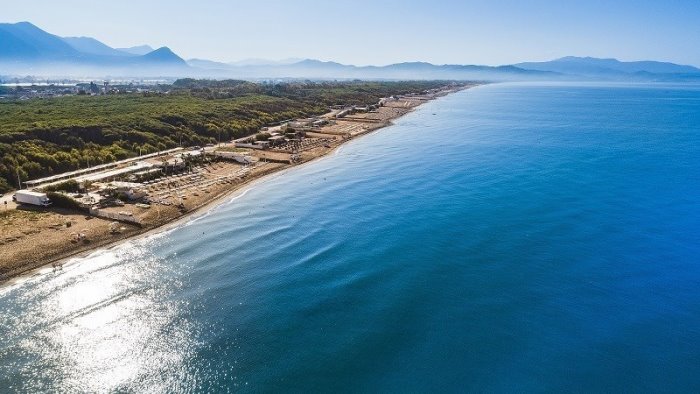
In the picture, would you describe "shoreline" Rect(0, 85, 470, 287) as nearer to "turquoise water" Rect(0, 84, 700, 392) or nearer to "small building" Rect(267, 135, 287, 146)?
"turquoise water" Rect(0, 84, 700, 392)

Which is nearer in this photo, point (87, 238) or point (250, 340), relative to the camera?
point (250, 340)

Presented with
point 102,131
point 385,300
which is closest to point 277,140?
point 102,131

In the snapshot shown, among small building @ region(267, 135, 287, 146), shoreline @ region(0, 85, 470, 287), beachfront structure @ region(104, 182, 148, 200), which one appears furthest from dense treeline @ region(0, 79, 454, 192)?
shoreline @ region(0, 85, 470, 287)

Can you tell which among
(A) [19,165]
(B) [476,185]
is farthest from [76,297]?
(B) [476,185]

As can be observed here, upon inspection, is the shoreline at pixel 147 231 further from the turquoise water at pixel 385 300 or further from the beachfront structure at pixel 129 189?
the beachfront structure at pixel 129 189

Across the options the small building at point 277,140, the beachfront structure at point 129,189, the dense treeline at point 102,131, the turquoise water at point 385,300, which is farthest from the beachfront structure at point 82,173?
the small building at point 277,140

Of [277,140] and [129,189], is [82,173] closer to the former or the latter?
[129,189]

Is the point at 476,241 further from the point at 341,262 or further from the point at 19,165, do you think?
the point at 19,165

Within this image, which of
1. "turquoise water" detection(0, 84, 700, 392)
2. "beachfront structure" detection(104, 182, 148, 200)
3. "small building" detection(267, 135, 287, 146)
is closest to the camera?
"turquoise water" detection(0, 84, 700, 392)
